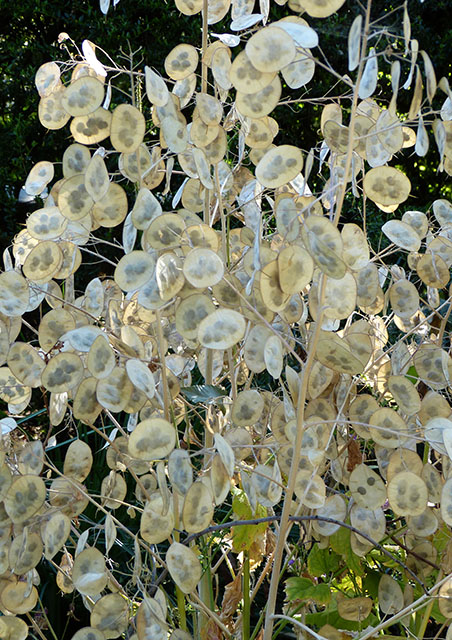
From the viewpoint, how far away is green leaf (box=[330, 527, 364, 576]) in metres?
1.00

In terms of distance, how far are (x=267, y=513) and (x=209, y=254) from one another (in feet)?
1.75

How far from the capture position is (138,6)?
284 cm

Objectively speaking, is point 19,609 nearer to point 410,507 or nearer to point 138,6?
point 410,507

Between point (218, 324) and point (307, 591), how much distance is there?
439 millimetres

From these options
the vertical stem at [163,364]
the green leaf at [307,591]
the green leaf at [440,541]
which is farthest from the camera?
the green leaf at [440,541]

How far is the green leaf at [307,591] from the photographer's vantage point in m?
0.97

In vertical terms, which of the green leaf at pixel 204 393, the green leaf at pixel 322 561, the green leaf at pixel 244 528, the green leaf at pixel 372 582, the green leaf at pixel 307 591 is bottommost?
the green leaf at pixel 372 582

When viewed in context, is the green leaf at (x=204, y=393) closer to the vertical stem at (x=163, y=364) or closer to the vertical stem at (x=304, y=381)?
the vertical stem at (x=163, y=364)

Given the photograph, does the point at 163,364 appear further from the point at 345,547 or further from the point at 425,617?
the point at 425,617

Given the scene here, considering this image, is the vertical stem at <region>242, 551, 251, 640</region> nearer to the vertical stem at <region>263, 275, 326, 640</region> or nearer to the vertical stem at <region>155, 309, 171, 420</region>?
the vertical stem at <region>263, 275, 326, 640</region>

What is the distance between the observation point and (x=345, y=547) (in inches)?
39.9

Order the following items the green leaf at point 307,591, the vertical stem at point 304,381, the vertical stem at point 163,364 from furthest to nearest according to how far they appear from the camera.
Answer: the green leaf at point 307,591 < the vertical stem at point 163,364 < the vertical stem at point 304,381

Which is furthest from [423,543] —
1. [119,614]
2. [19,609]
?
[19,609]

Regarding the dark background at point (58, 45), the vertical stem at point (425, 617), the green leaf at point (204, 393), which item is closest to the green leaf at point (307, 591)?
the vertical stem at point (425, 617)
